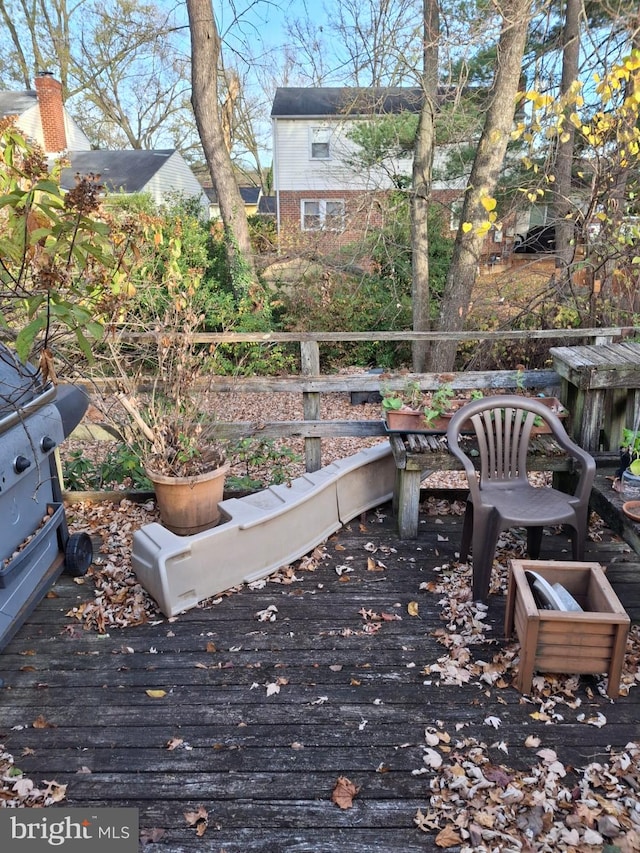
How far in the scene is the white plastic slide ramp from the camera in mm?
2875

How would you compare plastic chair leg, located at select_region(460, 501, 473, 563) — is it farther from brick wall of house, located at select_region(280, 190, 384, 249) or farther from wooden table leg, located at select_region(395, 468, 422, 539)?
brick wall of house, located at select_region(280, 190, 384, 249)

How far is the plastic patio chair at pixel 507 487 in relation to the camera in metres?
2.83

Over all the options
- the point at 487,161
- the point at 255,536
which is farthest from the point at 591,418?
the point at 487,161

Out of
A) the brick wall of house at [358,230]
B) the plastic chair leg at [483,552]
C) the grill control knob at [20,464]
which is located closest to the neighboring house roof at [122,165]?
the brick wall of house at [358,230]

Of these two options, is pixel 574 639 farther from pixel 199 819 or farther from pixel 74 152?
pixel 74 152

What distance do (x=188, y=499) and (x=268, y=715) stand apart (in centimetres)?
149

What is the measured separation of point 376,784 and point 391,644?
755 mm

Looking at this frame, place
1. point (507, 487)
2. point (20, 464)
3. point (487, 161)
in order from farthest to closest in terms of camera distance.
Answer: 1. point (487, 161)
2. point (507, 487)
3. point (20, 464)

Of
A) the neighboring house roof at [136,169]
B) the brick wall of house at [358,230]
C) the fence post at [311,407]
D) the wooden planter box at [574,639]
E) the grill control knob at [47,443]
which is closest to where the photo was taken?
the wooden planter box at [574,639]

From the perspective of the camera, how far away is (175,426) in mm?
3732

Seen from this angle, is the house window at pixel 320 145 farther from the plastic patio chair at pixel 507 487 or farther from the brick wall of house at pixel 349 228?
the plastic patio chair at pixel 507 487

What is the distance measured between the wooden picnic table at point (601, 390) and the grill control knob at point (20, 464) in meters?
2.87

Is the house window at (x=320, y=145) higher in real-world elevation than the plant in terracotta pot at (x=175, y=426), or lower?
higher

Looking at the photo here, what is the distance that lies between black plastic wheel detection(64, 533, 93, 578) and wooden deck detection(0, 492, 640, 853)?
12cm
